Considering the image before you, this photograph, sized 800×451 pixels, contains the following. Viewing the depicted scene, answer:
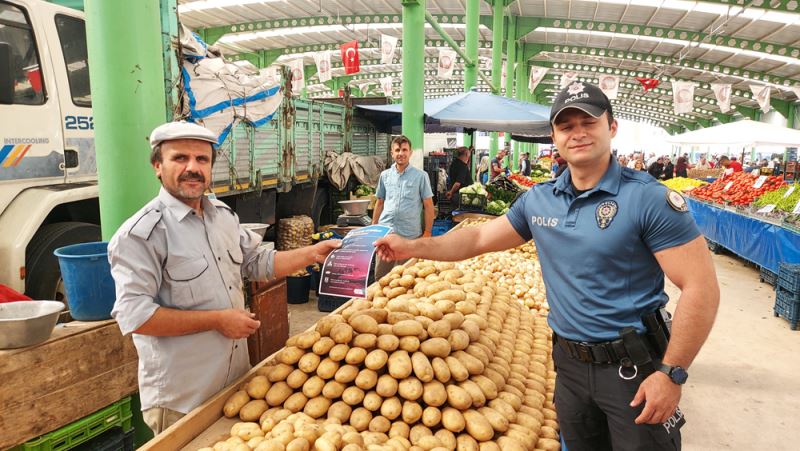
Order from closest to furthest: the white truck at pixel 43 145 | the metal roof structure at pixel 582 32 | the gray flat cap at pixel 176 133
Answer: the gray flat cap at pixel 176 133, the white truck at pixel 43 145, the metal roof structure at pixel 582 32

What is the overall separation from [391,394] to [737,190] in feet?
38.3

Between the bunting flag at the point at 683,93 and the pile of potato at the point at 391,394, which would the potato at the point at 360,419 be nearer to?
the pile of potato at the point at 391,394

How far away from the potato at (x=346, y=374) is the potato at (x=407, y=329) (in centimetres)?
30

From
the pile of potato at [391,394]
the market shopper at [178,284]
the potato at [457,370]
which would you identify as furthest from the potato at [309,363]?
the potato at [457,370]

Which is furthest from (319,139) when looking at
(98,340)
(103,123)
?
(98,340)

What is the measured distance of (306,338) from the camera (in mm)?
2447

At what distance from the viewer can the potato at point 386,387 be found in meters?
2.22

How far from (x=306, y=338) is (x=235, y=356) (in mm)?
349

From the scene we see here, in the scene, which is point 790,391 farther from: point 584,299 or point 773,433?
point 584,299

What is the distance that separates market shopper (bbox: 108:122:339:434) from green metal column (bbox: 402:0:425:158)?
21.5 ft

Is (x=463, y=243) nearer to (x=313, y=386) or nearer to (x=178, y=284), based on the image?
(x=313, y=386)

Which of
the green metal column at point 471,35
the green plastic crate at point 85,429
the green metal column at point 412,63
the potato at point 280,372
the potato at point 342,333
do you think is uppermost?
the green metal column at point 471,35

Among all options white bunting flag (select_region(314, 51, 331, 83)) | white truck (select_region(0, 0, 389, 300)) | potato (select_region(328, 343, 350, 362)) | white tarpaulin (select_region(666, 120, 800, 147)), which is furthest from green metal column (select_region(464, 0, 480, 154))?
potato (select_region(328, 343, 350, 362))

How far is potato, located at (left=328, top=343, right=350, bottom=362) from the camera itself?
2.33 metres
